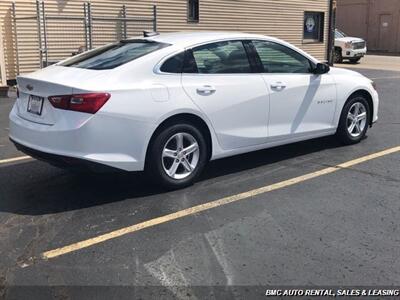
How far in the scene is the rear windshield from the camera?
5.36 meters

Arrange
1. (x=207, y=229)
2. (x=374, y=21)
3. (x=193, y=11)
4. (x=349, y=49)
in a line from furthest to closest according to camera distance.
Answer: (x=374, y=21)
(x=349, y=49)
(x=193, y=11)
(x=207, y=229)

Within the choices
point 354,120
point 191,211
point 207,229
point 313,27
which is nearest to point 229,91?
point 191,211

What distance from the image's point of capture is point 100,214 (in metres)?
4.85

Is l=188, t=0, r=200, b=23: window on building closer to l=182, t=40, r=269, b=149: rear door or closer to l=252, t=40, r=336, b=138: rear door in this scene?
l=252, t=40, r=336, b=138: rear door

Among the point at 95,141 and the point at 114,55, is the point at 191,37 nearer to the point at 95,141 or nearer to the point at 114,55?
the point at 114,55

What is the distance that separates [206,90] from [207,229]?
1.64m

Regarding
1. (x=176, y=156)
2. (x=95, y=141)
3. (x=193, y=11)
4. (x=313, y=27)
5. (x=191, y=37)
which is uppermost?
(x=193, y=11)

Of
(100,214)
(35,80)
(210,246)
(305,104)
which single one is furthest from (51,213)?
(305,104)

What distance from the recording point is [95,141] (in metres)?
4.81

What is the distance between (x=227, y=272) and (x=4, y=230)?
1976 millimetres

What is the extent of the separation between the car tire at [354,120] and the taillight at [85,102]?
11.6 ft

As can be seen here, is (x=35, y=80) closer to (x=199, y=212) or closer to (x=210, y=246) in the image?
(x=199, y=212)

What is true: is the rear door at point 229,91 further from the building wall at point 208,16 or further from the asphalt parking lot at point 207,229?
the building wall at point 208,16

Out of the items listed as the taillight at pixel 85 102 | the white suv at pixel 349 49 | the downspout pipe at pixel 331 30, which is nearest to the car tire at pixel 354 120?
the taillight at pixel 85 102
